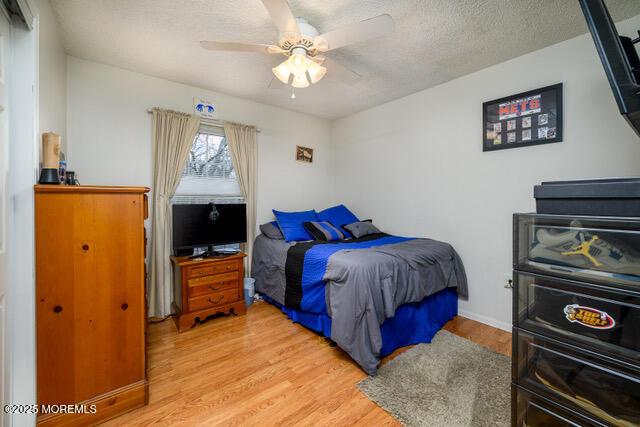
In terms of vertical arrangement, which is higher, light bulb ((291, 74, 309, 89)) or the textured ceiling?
the textured ceiling

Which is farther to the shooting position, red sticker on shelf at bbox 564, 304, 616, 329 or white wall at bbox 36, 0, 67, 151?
white wall at bbox 36, 0, 67, 151

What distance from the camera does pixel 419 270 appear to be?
224 centimetres

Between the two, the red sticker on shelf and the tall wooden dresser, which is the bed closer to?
the red sticker on shelf

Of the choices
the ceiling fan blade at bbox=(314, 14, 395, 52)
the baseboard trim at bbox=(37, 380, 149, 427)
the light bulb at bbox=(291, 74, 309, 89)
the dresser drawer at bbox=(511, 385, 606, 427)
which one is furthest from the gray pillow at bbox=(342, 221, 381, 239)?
the baseboard trim at bbox=(37, 380, 149, 427)

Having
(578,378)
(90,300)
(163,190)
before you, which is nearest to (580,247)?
(578,378)

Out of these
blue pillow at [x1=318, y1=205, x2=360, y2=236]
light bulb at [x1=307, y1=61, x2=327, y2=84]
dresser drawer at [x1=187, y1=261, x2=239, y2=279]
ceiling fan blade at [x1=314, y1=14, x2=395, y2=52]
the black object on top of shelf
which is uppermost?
ceiling fan blade at [x1=314, y1=14, x2=395, y2=52]

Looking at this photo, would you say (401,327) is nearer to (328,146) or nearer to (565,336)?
(565,336)

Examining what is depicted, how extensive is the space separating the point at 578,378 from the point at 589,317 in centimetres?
29

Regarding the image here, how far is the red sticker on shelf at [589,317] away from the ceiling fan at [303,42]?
163cm

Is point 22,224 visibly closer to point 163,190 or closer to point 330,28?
point 163,190

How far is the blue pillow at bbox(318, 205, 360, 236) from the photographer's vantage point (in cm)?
363

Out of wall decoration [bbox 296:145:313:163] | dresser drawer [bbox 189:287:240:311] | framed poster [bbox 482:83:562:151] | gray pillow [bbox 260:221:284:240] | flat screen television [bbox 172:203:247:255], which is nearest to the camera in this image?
framed poster [bbox 482:83:562:151]

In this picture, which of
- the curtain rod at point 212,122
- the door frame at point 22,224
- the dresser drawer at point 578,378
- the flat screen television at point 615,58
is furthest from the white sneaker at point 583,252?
the curtain rod at point 212,122

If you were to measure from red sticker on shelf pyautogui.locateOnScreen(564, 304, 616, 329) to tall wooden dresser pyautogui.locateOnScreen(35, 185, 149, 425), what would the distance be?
217cm
